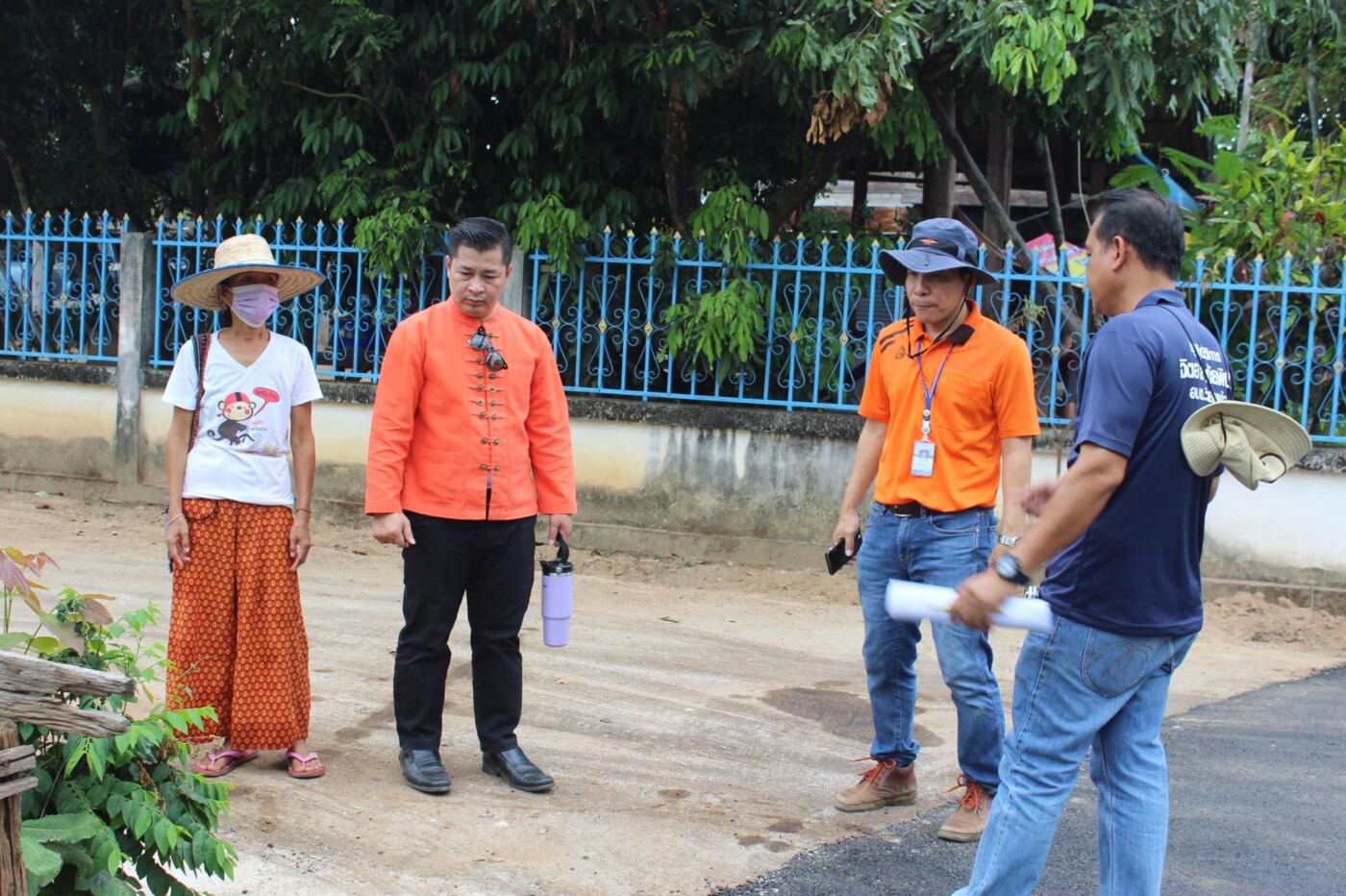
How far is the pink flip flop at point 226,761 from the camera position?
14.8 ft

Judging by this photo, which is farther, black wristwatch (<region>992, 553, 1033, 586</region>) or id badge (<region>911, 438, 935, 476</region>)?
id badge (<region>911, 438, 935, 476</region>)

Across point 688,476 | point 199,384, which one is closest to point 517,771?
point 199,384

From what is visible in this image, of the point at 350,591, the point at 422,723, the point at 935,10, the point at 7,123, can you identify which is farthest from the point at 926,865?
the point at 7,123

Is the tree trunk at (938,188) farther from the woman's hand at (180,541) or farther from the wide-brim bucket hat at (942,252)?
the woman's hand at (180,541)

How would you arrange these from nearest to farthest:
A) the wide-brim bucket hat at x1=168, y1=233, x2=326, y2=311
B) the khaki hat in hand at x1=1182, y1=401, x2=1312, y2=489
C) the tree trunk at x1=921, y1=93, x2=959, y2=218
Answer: the khaki hat in hand at x1=1182, y1=401, x2=1312, y2=489
the wide-brim bucket hat at x1=168, y1=233, x2=326, y2=311
the tree trunk at x1=921, y1=93, x2=959, y2=218

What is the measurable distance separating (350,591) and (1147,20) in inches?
219

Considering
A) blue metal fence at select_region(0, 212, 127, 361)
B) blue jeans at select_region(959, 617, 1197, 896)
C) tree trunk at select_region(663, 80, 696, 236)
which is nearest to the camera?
blue jeans at select_region(959, 617, 1197, 896)

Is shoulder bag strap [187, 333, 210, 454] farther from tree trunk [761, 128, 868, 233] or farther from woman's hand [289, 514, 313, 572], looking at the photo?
tree trunk [761, 128, 868, 233]

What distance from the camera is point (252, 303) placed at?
15.3ft

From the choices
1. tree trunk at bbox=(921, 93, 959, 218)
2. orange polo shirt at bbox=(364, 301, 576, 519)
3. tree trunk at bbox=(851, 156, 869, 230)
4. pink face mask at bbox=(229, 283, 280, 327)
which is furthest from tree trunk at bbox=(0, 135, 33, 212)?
orange polo shirt at bbox=(364, 301, 576, 519)

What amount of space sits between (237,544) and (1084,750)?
9.36 ft

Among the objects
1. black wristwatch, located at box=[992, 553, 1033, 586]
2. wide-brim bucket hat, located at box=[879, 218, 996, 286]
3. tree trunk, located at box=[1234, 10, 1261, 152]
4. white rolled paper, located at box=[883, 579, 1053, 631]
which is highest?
tree trunk, located at box=[1234, 10, 1261, 152]

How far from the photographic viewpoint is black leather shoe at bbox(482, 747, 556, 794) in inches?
177

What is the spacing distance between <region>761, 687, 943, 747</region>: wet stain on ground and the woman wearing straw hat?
2.01m
